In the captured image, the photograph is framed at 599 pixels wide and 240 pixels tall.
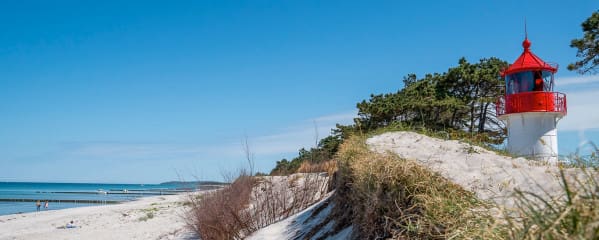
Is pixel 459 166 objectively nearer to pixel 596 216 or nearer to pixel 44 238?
pixel 596 216

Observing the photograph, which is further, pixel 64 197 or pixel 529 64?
pixel 64 197

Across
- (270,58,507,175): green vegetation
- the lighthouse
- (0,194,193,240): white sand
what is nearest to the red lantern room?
the lighthouse

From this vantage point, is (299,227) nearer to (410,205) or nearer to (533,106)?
(410,205)

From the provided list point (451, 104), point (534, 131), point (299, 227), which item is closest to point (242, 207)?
point (299, 227)

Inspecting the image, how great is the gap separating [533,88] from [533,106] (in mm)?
489

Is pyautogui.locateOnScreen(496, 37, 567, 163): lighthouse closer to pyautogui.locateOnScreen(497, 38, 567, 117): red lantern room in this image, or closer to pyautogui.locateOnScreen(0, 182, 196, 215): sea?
pyautogui.locateOnScreen(497, 38, 567, 117): red lantern room

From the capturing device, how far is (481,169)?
5.18 meters

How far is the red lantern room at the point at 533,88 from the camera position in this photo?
500 inches

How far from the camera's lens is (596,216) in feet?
6.12

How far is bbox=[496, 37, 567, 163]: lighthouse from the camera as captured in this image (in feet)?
41.8

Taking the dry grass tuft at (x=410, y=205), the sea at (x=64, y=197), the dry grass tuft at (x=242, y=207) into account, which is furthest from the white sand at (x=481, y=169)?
the sea at (x=64, y=197)

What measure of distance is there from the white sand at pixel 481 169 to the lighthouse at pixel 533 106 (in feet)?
21.7

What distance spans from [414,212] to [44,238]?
61.6 feet

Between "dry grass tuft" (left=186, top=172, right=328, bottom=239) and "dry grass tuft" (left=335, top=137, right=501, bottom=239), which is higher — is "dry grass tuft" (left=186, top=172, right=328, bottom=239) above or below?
below
